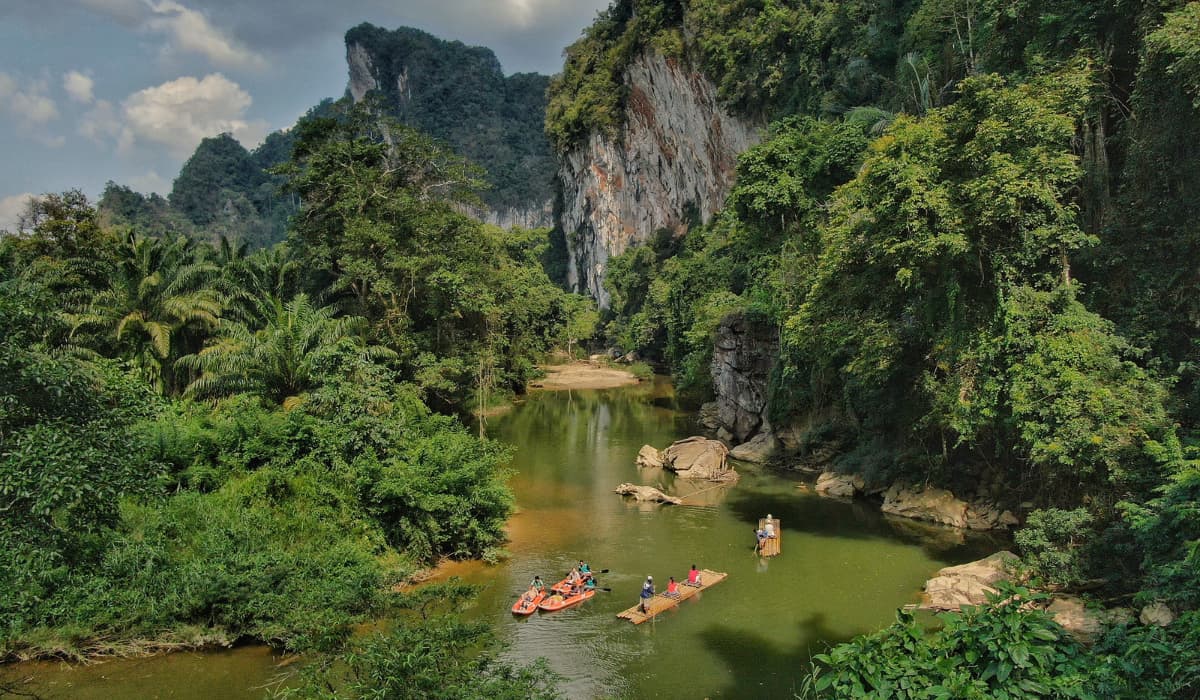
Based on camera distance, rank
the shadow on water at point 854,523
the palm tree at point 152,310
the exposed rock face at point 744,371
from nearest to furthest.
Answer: the shadow on water at point 854,523 < the palm tree at point 152,310 < the exposed rock face at point 744,371

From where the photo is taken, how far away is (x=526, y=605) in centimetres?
1188

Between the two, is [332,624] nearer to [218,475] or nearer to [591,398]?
[218,475]

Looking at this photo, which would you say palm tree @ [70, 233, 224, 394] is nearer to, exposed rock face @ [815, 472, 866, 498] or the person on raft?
the person on raft

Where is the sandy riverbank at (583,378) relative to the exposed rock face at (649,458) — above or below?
above

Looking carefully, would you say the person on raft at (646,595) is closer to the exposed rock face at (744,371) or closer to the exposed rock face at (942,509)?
the exposed rock face at (942,509)

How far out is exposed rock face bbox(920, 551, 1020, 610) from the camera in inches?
458

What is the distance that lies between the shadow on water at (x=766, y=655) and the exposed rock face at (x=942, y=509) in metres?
6.30

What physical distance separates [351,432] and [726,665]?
831cm

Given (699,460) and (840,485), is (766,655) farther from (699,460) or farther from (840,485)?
(699,460)

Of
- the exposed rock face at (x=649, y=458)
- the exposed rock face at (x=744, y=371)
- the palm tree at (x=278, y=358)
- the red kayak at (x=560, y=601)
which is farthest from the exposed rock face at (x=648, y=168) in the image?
the red kayak at (x=560, y=601)

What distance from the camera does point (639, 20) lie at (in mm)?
51500

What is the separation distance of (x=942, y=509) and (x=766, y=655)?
27.5 feet

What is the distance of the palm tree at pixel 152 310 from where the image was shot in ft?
58.2

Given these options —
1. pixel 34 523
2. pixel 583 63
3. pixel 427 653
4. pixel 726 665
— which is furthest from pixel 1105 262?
pixel 583 63
